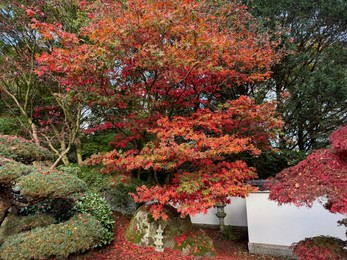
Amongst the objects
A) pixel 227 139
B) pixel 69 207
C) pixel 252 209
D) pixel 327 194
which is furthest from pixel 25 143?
pixel 252 209

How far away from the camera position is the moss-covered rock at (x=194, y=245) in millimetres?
5020

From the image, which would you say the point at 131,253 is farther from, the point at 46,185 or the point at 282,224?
the point at 282,224

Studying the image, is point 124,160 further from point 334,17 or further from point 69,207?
point 334,17

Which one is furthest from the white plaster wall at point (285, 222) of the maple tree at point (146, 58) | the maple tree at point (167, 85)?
the maple tree at point (146, 58)

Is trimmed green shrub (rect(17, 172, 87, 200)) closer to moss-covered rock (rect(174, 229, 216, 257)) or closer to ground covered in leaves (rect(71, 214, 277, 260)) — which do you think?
ground covered in leaves (rect(71, 214, 277, 260))

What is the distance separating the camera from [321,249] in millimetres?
3654

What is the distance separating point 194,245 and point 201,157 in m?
2.11

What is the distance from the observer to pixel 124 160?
4.80m

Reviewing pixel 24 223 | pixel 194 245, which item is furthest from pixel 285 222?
pixel 24 223

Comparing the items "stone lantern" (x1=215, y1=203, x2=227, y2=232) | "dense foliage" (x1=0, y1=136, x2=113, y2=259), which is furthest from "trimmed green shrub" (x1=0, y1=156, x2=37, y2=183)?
"stone lantern" (x1=215, y1=203, x2=227, y2=232)

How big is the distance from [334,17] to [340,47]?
99 cm

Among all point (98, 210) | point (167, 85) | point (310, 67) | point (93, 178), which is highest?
point (310, 67)

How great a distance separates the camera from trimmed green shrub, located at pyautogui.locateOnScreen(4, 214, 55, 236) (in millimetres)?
4012

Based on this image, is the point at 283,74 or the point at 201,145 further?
the point at 283,74
